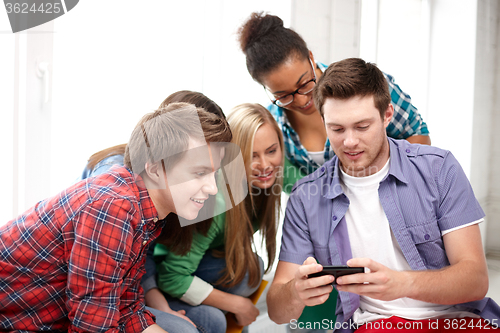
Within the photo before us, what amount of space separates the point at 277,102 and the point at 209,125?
471mm

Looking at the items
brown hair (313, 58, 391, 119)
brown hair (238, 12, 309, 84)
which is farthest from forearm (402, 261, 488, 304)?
brown hair (238, 12, 309, 84)

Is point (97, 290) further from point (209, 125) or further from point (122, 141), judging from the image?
point (122, 141)

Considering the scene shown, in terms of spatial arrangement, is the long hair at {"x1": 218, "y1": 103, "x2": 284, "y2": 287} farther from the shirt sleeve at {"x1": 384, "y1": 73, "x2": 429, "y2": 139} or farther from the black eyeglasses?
the shirt sleeve at {"x1": 384, "y1": 73, "x2": 429, "y2": 139}

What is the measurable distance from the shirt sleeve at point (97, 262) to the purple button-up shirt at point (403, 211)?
531 millimetres

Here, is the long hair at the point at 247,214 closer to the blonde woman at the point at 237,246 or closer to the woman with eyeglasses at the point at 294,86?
the blonde woman at the point at 237,246

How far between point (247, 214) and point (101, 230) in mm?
650

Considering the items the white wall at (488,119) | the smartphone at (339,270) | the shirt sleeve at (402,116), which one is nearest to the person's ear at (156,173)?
the smartphone at (339,270)

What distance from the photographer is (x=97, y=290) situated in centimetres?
88

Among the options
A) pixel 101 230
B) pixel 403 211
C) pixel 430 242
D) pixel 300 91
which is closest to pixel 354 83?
pixel 300 91

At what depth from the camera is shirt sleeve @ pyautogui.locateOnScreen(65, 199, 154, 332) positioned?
0.87m

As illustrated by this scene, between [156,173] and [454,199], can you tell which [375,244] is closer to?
[454,199]

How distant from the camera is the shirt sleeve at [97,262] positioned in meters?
0.87

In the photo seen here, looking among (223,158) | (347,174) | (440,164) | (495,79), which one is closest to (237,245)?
Result: (223,158)

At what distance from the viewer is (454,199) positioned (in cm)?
113
